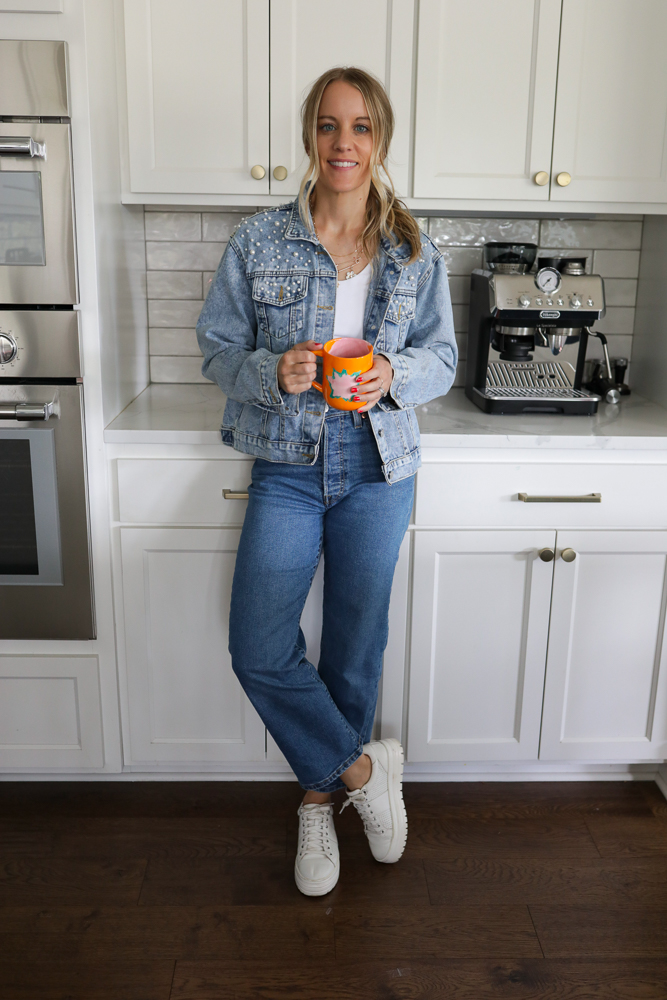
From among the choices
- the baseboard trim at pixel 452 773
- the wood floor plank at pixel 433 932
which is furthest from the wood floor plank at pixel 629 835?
the wood floor plank at pixel 433 932

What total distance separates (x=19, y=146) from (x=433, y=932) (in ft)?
5.71

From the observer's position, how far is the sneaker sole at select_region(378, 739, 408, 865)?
1813 millimetres

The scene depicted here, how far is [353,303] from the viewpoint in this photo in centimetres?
167

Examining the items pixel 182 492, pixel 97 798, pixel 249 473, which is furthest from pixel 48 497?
pixel 97 798

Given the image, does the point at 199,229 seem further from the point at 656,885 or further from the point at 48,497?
the point at 656,885

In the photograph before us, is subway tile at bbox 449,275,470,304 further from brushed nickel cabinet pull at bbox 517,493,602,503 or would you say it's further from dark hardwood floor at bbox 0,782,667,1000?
dark hardwood floor at bbox 0,782,667,1000

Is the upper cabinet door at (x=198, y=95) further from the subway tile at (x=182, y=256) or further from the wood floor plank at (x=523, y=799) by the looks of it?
the wood floor plank at (x=523, y=799)

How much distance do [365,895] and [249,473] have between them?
927 mm

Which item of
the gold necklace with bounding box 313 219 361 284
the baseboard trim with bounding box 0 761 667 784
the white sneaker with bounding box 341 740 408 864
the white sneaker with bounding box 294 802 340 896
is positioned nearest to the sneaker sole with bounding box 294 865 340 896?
the white sneaker with bounding box 294 802 340 896

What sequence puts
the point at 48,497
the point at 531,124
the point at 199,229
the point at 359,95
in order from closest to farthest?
the point at 359,95 < the point at 48,497 < the point at 531,124 < the point at 199,229

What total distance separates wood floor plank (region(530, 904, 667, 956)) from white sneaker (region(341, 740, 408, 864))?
0.31 metres

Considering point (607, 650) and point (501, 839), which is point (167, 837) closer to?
point (501, 839)

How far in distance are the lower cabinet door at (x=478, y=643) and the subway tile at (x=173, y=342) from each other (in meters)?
0.94

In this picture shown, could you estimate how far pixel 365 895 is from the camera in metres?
1.75
